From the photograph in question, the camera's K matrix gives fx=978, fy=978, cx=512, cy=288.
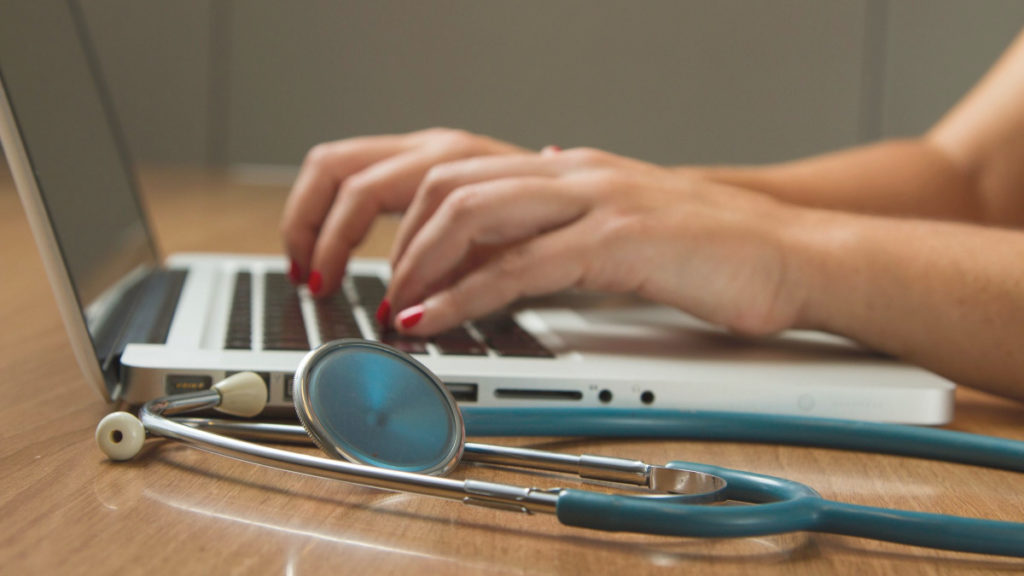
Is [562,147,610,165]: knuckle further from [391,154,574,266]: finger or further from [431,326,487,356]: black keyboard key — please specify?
[431,326,487,356]: black keyboard key

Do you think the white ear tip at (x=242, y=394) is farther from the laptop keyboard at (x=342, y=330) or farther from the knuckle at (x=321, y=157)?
the knuckle at (x=321, y=157)

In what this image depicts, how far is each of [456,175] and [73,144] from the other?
291 millimetres

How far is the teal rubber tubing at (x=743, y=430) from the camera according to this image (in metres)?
0.43

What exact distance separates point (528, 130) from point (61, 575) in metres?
2.75

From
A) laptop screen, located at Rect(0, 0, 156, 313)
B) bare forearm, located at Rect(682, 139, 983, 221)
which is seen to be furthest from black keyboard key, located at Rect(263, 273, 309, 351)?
bare forearm, located at Rect(682, 139, 983, 221)

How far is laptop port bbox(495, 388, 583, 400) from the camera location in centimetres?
47

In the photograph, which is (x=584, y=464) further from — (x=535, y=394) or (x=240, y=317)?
(x=240, y=317)

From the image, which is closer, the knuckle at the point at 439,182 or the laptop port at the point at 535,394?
the laptop port at the point at 535,394

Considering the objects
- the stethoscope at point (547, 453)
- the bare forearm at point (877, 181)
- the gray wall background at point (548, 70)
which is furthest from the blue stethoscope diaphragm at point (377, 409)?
the gray wall background at point (548, 70)

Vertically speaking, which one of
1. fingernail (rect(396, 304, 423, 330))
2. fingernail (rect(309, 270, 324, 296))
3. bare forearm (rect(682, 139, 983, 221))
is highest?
fingernail (rect(396, 304, 423, 330))

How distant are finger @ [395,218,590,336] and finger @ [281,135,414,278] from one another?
0.84ft

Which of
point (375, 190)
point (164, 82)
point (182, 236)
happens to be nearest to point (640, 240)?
point (375, 190)

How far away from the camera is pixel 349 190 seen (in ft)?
2.56

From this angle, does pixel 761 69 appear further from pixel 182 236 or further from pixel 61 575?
pixel 61 575
